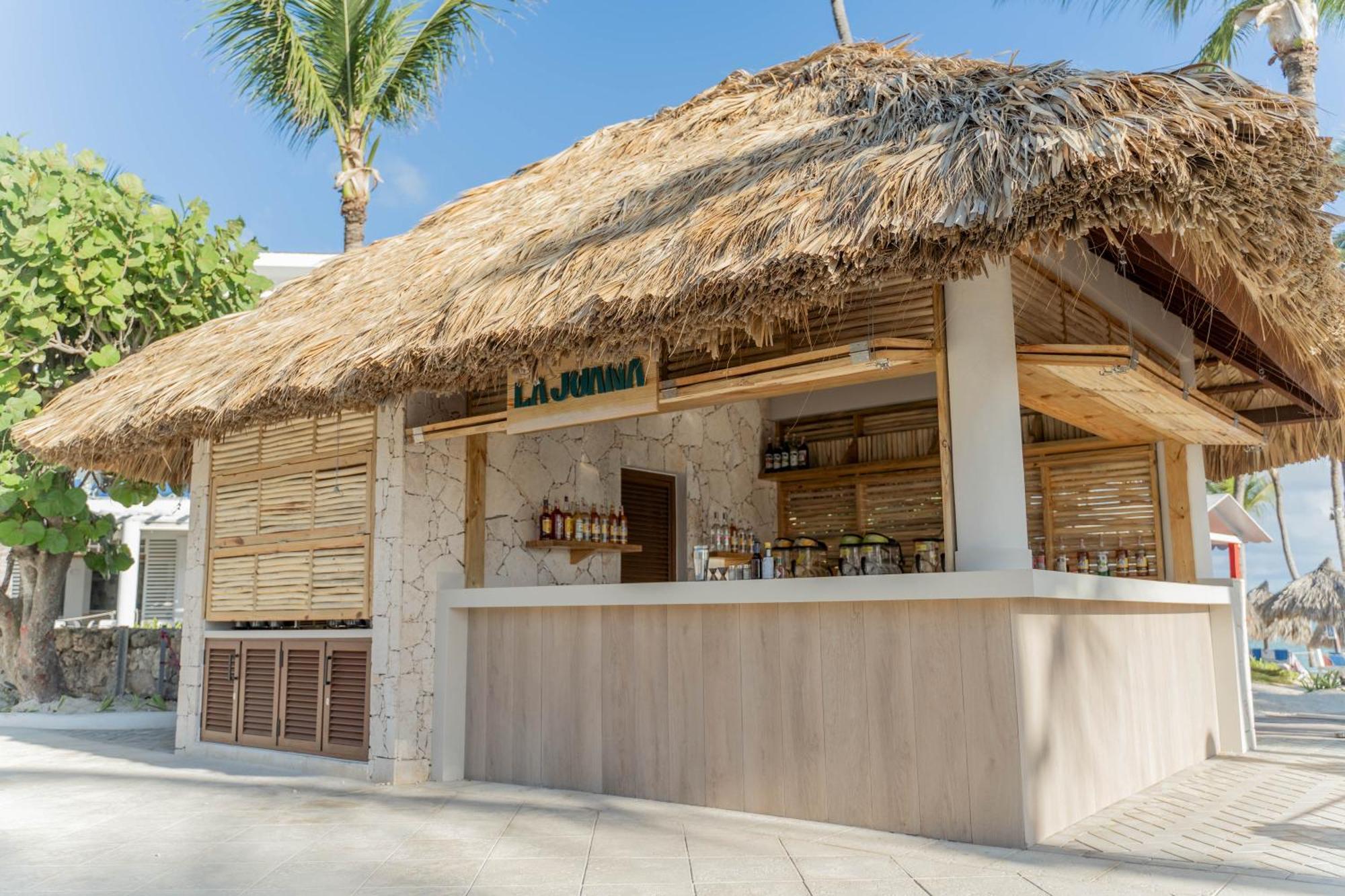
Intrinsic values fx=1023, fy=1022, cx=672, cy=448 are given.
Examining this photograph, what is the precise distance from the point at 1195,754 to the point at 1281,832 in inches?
78.1

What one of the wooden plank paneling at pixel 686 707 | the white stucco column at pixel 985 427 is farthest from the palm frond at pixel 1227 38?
the wooden plank paneling at pixel 686 707

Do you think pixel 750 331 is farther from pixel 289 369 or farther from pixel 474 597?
pixel 289 369

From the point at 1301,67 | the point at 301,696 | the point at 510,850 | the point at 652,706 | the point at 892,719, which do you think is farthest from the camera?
the point at 1301,67

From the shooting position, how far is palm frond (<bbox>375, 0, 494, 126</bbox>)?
454 inches

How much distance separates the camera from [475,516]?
642 centimetres

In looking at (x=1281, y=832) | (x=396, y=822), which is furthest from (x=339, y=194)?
(x=1281, y=832)

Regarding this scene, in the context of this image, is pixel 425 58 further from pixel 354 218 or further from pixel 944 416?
pixel 944 416

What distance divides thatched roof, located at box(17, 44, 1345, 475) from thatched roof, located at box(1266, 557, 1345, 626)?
11.2 metres

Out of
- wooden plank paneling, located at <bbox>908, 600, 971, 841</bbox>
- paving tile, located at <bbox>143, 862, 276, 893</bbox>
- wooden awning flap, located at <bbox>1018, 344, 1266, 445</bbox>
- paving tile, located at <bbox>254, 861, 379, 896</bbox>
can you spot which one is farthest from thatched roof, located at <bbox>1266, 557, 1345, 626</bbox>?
paving tile, located at <bbox>143, 862, 276, 893</bbox>

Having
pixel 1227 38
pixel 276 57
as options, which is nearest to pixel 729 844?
pixel 276 57

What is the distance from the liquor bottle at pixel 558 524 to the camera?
6762 mm

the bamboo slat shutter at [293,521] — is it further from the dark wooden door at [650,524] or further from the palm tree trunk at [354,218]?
the palm tree trunk at [354,218]

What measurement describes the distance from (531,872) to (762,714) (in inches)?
56.2

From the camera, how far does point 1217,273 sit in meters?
4.68
